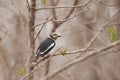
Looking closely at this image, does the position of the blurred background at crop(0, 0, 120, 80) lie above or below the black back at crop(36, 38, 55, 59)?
below

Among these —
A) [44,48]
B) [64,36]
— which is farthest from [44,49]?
[64,36]

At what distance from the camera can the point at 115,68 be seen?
5445 mm

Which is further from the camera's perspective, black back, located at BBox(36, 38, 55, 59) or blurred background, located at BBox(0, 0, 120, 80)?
blurred background, located at BBox(0, 0, 120, 80)

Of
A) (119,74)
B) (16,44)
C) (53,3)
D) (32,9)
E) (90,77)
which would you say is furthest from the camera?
(90,77)

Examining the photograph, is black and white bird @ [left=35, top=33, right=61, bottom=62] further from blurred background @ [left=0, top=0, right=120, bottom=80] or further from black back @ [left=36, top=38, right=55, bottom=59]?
blurred background @ [left=0, top=0, right=120, bottom=80]

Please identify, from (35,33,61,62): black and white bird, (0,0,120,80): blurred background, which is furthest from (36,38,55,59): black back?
(0,0,120,80): blurred background

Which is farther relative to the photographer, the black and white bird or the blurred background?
the blurred background

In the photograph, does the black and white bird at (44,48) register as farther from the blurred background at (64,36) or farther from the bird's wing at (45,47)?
the blurred background at (64,36)

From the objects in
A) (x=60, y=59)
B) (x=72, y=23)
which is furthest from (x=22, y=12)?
(x=60, y=59)

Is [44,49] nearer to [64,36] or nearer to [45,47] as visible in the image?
[45,47]

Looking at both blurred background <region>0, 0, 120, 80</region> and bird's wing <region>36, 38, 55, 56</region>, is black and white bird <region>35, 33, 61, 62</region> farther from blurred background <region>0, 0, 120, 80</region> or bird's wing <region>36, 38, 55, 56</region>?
blurred background <region>0, 0, 120, 80</region>

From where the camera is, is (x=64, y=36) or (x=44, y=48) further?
(x=64, y=36)

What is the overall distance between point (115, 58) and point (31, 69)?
10.1 ft

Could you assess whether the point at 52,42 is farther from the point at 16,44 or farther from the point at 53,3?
the point at 16,44
